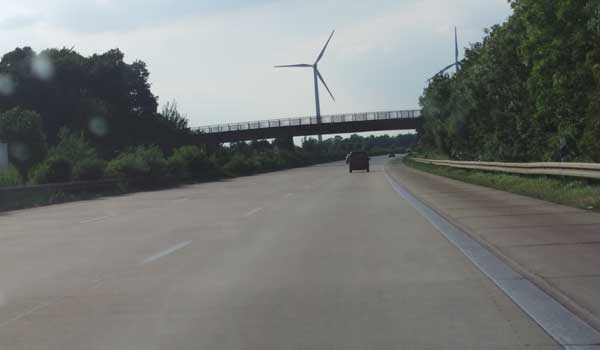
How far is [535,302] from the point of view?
6969 mm

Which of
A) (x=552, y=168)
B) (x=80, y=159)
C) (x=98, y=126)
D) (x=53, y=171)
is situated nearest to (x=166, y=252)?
(x=552, y=168)

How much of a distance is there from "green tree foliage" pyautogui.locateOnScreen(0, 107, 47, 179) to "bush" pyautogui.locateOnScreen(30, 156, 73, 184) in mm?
12723

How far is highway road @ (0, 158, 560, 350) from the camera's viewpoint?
6031 mm

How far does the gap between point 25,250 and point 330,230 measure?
18.2ft

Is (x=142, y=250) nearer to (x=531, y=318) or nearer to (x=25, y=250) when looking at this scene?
(x=25, y=250)

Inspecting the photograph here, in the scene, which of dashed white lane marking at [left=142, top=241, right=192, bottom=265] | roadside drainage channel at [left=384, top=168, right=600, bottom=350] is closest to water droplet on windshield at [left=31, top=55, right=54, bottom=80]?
dashed white lane marking at [left=142, top=241, right=192, bottom=265]

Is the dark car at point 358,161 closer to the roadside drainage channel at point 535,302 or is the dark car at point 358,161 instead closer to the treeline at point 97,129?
the treeline at point 97,129

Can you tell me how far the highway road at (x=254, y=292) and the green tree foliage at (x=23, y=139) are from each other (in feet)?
114

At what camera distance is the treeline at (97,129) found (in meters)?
40.3

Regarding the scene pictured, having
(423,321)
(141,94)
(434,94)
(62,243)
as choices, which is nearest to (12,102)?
(141,94)

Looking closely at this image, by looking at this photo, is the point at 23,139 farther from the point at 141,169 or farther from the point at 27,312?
the point at 27,312

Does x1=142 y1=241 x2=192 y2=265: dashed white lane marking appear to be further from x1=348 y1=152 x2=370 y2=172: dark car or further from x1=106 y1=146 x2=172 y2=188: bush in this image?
x1=348 y1=152 x2=370 y2=172: dark car

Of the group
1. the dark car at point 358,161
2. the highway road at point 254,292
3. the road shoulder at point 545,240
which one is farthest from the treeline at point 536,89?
the highway road at point 254,292

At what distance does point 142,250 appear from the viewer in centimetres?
1177
